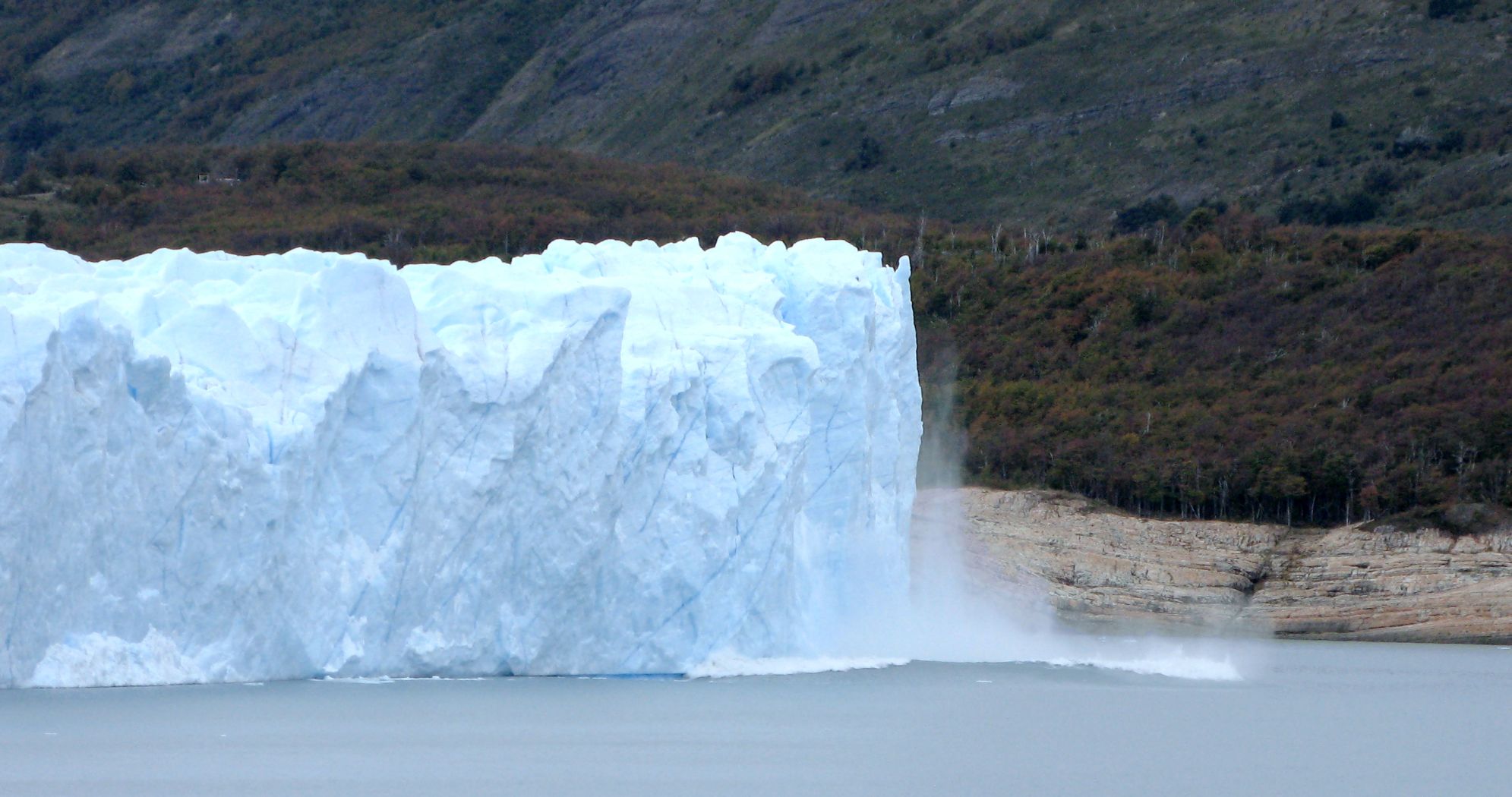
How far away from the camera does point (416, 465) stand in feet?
66.1

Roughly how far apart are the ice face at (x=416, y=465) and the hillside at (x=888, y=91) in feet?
125

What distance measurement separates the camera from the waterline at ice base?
707 inches

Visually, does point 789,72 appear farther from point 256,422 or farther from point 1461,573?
point 256,422

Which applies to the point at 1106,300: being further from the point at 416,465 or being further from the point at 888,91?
the point at 416,465

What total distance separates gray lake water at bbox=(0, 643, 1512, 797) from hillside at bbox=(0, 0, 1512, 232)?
1450 inches

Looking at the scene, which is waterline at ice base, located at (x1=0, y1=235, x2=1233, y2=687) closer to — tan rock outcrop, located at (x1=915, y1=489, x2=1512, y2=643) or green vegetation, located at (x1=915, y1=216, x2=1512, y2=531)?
tan rock outcrop, located at (x1=915, y1=489, x2=1512, y2=643)

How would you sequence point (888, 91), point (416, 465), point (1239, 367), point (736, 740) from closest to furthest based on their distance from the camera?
point (736, 740) → point (416, 465) → point (1239, 367) → point (888, 91)

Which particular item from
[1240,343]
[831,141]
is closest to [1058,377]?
[1240,343]

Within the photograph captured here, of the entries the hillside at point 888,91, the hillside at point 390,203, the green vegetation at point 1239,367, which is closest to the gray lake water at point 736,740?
the green vegetation at point 1239,367

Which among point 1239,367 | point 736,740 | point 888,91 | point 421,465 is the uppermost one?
point 888,91

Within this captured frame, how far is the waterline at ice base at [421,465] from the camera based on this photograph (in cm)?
1797

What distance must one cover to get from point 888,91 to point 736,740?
5678 centimetres

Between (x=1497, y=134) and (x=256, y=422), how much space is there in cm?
4851

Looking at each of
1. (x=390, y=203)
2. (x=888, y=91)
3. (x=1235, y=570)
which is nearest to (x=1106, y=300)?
(x=1235, y=570)
